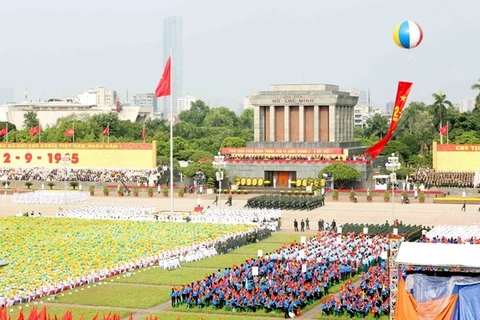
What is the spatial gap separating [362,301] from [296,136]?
53135 mm

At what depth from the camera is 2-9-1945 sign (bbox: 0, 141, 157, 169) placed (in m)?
79.4

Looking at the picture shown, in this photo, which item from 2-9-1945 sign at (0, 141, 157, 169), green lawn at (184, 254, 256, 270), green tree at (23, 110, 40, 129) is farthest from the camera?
green tree at (23, 110, 40, 129)

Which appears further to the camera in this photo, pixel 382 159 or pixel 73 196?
pixel 382 159

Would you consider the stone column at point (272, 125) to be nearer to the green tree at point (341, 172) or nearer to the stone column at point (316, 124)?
the stone column at point (316, 124)

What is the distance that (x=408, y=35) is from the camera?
3612 cm

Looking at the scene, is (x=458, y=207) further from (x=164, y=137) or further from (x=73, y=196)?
(x=164, y=137)

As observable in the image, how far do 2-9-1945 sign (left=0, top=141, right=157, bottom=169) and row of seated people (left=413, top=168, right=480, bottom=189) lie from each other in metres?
23.0

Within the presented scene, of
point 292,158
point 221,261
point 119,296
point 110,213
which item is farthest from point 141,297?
point 292,158

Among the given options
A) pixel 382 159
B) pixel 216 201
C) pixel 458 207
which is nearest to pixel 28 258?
pixel 216 201

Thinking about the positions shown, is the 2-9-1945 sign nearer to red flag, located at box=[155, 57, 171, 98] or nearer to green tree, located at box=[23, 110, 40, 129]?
red flag, located at box=[155, 57, 171, 98]

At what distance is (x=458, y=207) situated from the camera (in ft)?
198

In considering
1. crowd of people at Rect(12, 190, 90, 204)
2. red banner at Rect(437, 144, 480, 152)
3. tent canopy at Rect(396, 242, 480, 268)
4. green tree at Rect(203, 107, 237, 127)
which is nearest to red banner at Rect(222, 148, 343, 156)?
red banner at Rect(437, 144, 480, 152)

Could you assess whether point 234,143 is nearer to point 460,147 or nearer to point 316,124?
point 316,124

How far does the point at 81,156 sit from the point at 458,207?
36.2 metres
